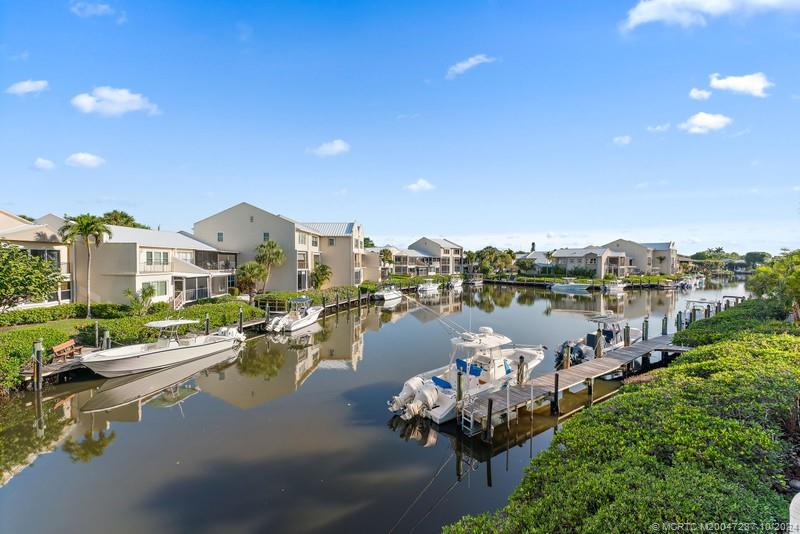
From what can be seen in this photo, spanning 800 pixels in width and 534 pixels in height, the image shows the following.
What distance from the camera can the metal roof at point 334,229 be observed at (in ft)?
174

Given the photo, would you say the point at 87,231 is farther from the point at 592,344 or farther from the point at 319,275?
the point at 592,344

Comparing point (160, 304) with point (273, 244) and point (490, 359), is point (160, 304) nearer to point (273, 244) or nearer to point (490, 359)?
point (273, 244)

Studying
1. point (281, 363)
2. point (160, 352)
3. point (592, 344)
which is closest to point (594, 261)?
point (592, 344)

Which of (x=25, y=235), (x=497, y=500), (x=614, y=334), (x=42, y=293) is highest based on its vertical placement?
(x=25, y=235)

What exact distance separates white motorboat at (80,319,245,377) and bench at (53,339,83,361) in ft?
4.64

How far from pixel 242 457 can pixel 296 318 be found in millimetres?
21120

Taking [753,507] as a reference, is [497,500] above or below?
below

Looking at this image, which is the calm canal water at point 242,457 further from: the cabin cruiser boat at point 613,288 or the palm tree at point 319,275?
the cabin cruiser boat at point 613,288

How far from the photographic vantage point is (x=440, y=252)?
9750 cm

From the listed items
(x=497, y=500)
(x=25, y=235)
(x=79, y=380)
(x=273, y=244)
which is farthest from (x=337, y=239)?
(x=497, y=500)

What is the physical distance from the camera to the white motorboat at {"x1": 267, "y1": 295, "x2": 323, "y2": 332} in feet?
104

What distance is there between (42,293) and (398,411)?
21.0 meters

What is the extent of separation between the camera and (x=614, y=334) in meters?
24.6

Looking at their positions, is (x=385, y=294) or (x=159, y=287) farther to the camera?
(x=385, y=294)
